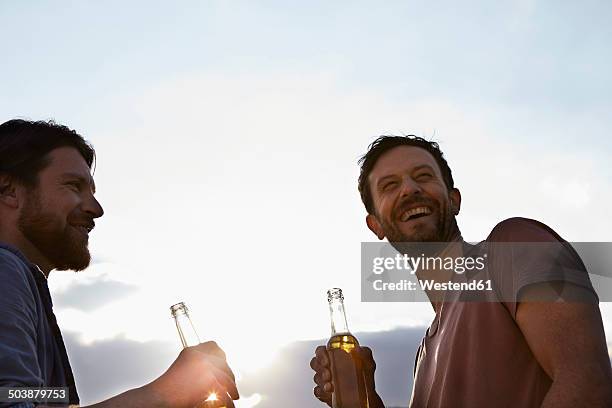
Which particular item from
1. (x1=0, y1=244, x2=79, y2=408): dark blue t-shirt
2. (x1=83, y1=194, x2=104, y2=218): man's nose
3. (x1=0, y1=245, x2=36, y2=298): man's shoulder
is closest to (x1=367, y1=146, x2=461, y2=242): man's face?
(x1=83, y1=194, x2=104, y2=218): man's nose

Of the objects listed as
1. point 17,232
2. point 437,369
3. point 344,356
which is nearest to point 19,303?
point 17,232

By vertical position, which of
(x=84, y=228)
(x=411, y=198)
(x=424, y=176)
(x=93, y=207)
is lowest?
(x=84, y=228)

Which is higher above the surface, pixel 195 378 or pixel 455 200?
pixel 455 200

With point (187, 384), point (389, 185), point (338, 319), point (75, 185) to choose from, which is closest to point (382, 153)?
point (389, 185)

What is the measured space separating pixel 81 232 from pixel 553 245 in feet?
9.66

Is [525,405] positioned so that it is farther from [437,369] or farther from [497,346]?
[437,369]

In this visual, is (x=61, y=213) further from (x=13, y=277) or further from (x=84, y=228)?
(x=13, y=277)

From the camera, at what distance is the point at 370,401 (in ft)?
13.4

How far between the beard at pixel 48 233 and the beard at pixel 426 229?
2312mm

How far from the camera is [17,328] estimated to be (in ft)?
8.82

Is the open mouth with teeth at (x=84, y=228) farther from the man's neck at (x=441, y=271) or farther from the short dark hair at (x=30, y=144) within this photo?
the man's neck at (x=441, y=271)

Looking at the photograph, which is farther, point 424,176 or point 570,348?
point 424,176

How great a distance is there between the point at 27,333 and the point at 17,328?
0.18ft

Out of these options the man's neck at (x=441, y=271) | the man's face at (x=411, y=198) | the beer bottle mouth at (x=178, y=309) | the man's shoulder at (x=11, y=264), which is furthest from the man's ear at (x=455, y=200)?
the man's shoulder at (x=11, y=264)
